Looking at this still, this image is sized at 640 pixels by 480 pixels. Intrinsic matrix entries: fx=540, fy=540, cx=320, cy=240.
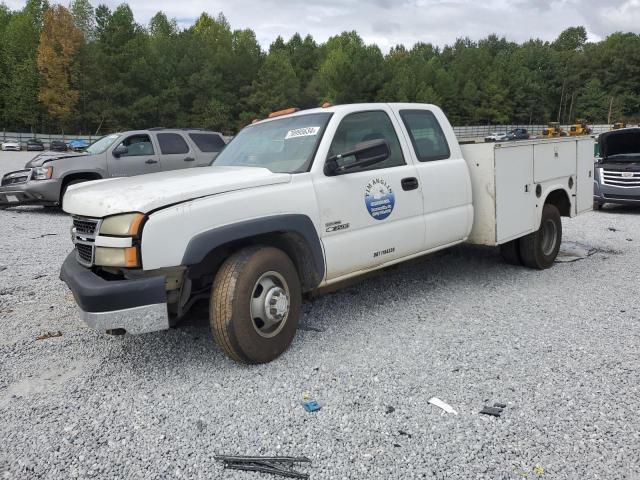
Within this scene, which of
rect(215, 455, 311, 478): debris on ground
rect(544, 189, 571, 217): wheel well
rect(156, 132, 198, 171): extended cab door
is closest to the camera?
rect(215, 455, 311, 478): debris on ground

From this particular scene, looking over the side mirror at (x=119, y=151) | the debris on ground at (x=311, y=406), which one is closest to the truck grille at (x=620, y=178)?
the side mirror at (x=119, y=151)

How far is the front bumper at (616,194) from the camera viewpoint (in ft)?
35.8

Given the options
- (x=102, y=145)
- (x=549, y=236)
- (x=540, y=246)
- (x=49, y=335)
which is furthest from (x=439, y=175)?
(x=102, y=145)

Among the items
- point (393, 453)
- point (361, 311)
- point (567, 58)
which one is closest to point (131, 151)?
point (361, 311)

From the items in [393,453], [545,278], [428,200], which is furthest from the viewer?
[545,278]

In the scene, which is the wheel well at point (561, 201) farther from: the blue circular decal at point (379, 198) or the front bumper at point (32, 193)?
Answer: the front bumper at point (32, 193)

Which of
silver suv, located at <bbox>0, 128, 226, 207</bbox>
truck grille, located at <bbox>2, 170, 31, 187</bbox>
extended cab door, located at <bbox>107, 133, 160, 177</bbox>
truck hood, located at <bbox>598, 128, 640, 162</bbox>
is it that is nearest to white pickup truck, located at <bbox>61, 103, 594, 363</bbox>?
silver suv, located at <bbox>0, 128, 226, 207</bbox>

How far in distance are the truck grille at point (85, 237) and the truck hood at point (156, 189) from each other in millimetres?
63

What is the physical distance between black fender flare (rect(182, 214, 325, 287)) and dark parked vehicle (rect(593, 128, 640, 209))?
9453mm

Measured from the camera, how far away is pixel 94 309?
3.25 metres

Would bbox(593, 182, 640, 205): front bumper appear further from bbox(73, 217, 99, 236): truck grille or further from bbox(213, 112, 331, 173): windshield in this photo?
bbox(73, 217, 99, 236): truck grille

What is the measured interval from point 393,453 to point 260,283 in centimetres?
145

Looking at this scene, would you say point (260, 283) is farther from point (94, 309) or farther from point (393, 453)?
point (393, 453)

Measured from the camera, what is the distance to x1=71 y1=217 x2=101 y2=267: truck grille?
3467 millimetres
